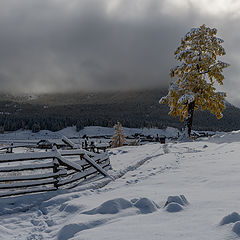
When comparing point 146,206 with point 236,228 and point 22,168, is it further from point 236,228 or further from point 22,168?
point 22,168

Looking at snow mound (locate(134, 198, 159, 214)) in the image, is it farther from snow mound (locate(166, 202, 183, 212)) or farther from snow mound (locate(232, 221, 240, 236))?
snow mound (locate(232, 221, 240, 236))

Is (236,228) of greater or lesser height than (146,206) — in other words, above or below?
above

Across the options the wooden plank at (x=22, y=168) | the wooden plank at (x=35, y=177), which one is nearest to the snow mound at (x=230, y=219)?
the wooden plank at (x=35, y=177)

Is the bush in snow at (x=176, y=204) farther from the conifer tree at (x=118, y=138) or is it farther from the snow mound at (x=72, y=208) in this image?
the conifer tree at (x=118, y=138)

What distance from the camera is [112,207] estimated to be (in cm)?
541

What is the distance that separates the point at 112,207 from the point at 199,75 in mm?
21755

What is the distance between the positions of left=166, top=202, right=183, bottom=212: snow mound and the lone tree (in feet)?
64.5

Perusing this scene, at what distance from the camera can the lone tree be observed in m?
24.2

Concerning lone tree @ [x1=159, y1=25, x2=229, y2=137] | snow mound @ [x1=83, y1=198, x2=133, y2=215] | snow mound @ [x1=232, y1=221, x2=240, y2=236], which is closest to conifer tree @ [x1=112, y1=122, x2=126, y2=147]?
lone tree @ [x1=159, y1=25, x2=229, y2=137]

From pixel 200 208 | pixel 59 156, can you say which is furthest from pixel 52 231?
pixel 59 156

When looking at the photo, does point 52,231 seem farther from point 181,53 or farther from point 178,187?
point 181,53

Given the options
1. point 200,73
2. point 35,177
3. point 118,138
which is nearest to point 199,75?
point 200,73

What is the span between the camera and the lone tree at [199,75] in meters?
24.2

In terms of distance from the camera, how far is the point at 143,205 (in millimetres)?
5398
